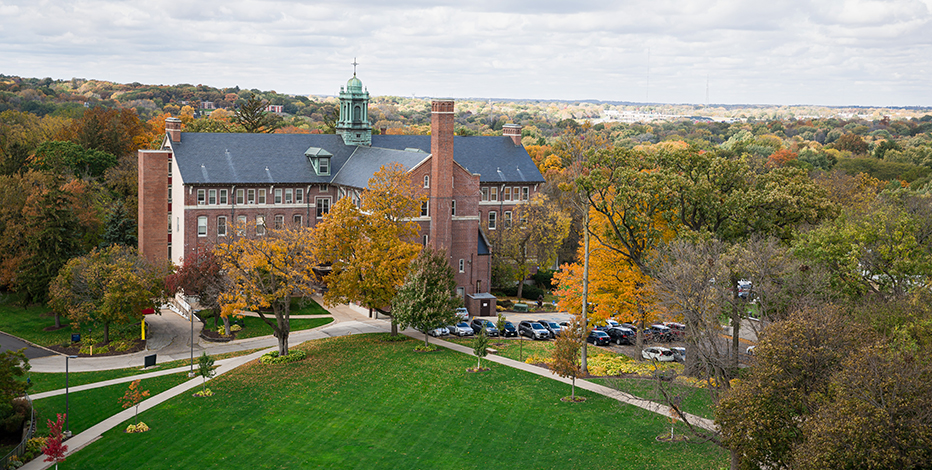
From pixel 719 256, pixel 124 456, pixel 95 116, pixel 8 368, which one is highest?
pixel 95 116

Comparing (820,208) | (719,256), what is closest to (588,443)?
(719,256)

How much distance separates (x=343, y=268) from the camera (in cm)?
5303

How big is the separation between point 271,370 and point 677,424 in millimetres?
23718

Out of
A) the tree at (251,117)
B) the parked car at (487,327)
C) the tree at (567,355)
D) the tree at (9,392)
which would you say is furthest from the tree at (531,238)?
the tree at (251,117)

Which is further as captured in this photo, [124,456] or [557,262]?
[557,262]

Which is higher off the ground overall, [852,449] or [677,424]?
[852,449]

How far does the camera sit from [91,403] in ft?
128

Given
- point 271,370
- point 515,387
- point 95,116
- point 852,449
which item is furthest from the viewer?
point 95,116

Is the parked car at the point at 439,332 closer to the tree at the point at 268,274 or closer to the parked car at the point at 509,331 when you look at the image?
the parked car at the point at 509,331

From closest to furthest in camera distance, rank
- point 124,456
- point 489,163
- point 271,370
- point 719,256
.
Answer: point 124,456
point 719,256
point 271,370
point 489,163

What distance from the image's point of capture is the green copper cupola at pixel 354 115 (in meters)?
74.3

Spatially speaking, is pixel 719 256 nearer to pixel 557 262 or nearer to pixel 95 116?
pixel 557 262

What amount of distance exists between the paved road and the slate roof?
708 inches

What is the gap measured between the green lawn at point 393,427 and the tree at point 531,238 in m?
26.0
